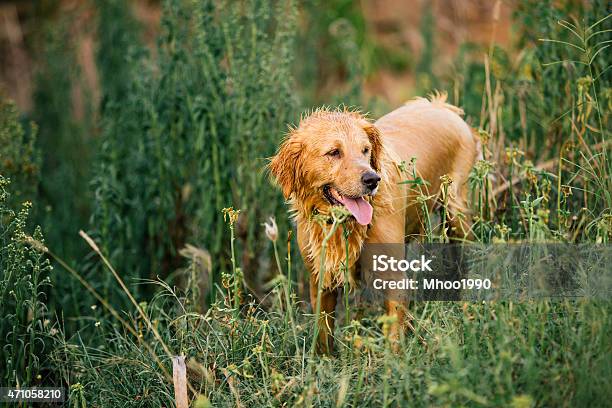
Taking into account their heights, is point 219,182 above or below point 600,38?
below

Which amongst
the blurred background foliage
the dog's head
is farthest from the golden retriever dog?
the blurred background foliage

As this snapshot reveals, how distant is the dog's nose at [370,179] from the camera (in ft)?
10.9

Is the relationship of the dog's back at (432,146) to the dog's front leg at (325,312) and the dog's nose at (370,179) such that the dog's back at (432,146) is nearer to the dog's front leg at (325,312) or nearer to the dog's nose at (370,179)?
the dog's nose at (370,179)

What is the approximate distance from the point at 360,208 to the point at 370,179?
6.3 inches

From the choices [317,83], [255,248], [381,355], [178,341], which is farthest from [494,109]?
[317,83]

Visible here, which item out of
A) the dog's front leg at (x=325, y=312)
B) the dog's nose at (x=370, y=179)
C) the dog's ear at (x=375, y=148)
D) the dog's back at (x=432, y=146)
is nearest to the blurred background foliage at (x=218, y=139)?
the dog's back at (x=432, y=146)

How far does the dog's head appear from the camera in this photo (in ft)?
11.1

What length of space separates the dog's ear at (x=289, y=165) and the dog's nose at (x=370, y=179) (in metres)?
0.41

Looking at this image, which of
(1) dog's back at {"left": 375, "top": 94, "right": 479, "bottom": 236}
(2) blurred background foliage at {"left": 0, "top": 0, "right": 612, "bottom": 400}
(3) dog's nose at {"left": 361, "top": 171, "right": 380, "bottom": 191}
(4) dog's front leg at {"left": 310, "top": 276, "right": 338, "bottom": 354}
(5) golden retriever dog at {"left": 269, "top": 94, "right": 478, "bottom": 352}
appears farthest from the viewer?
(2) blurred background foliage at {"left": 0, "top": 0, "right": 612, "bottom": 400}

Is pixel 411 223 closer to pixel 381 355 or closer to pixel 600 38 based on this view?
pixel 381 355

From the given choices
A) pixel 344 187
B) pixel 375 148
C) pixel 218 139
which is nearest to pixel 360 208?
pixel 344 187

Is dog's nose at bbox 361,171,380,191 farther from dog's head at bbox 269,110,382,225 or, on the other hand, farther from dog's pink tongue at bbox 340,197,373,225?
dog's pink tongue at bbox 340,197,373,225

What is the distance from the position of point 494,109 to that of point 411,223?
1129 mm

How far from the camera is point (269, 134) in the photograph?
15.3 ft
